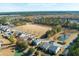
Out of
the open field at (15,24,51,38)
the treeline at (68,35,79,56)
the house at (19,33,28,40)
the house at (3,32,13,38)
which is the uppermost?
the open field at (15,24,51,38)

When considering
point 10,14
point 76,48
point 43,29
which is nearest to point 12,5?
point 10,14

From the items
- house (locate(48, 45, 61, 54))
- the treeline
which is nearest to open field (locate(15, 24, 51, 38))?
house (locate(48, 45, 61, 54))

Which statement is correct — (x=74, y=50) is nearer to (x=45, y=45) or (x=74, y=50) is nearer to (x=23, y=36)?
(x=45, y=45)

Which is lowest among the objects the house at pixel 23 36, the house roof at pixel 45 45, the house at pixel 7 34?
the house roof at pixel 45 45

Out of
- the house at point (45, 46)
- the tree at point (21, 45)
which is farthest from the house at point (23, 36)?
the house at point (45, 46)

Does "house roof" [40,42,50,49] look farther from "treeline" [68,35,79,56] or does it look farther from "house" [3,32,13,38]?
"house" [3,32,13,38]

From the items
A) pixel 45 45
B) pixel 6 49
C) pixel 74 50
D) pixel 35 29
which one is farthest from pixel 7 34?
pixel 74 50

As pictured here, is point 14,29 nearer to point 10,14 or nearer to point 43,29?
point 10,14

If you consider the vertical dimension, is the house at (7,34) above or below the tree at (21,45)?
above

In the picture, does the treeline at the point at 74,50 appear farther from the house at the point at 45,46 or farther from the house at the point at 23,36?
the house at the point at 23,36
